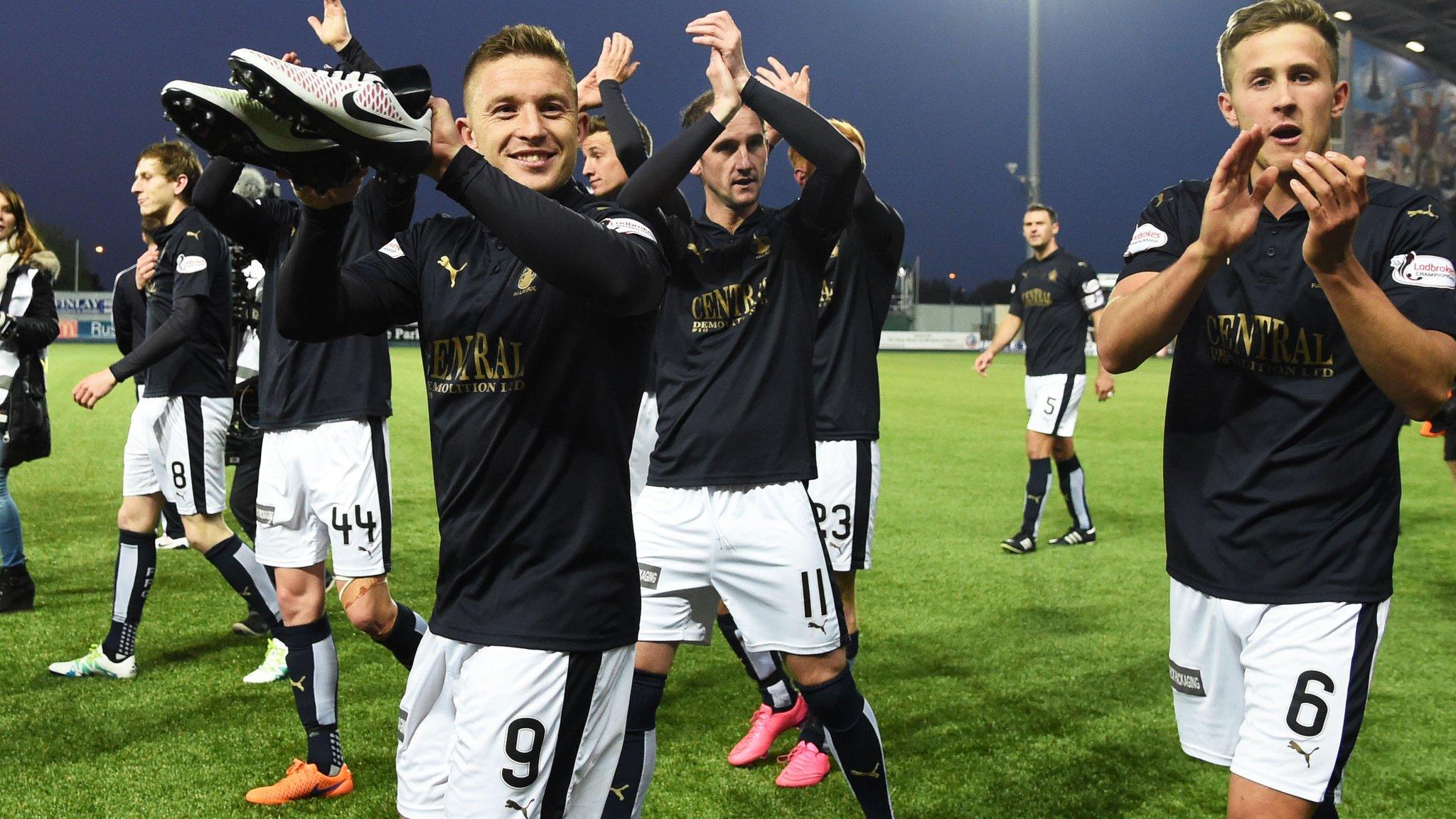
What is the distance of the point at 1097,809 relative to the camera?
13.2ft

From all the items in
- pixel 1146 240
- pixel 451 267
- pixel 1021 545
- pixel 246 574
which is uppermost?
pixel 1146 240

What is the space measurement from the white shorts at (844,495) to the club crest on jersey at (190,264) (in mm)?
2913

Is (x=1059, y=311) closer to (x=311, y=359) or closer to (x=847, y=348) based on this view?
(x=847, y=348)

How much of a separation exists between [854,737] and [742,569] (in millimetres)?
607

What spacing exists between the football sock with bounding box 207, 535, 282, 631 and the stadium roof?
32.3m

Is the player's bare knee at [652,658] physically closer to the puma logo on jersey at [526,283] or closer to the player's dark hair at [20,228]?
the puma logo on jersey at [526,283]

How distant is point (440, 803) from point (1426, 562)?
852 cm

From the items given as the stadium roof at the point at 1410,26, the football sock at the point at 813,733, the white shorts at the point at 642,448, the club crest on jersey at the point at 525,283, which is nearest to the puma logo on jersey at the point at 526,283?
the club crest on jersey at the point at 525,283

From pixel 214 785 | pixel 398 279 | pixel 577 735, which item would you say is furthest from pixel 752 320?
pixel 214 785

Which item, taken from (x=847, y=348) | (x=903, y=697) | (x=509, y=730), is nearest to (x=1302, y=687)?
(x=509, y=730)

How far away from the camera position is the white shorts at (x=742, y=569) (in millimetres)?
3377

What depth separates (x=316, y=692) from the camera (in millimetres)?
4074

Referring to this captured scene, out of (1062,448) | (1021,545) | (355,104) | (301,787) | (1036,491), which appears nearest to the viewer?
(355,104)

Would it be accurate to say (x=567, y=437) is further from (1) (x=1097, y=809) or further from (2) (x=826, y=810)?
(1) (x=1097, y=809)
